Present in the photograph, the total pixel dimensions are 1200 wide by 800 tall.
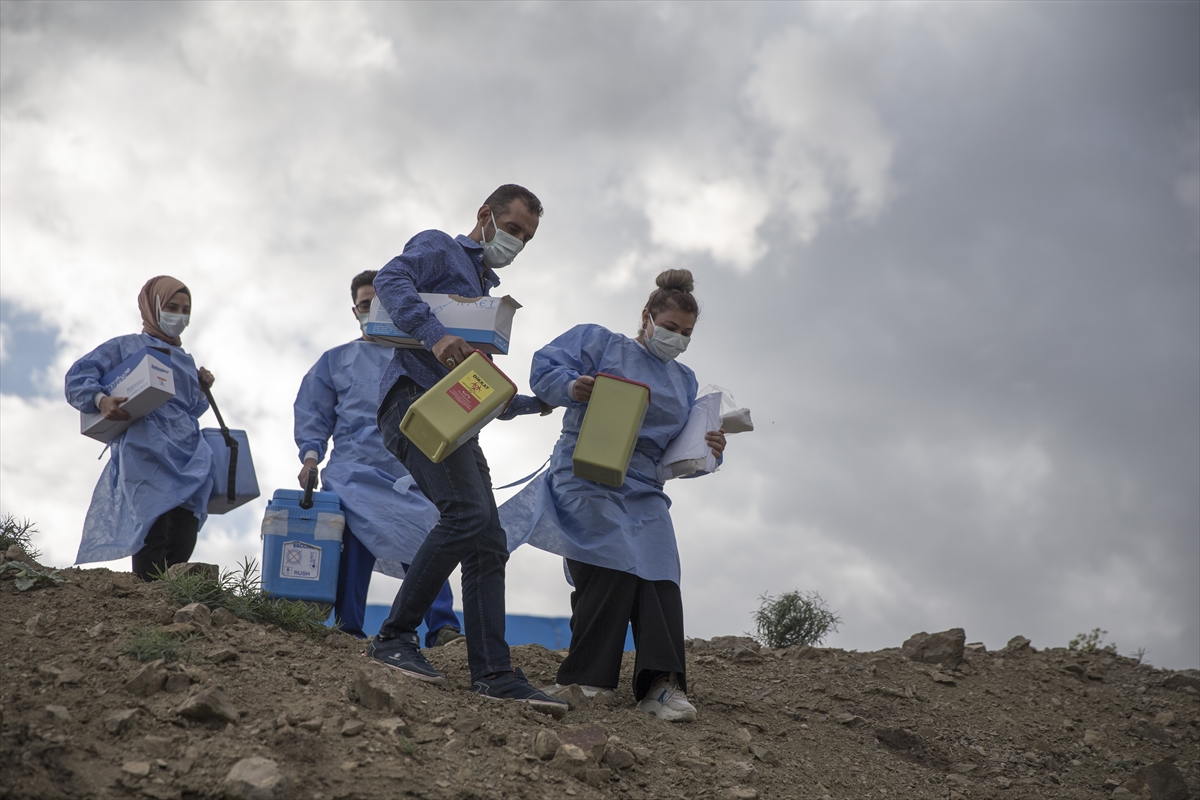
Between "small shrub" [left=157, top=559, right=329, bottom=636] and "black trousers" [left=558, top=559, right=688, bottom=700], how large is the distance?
93 cm

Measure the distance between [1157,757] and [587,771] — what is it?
10.3ft

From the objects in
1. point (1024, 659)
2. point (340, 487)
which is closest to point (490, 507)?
point (340, 487)

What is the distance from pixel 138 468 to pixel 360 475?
3.31ft

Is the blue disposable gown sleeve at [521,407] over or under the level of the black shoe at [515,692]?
over

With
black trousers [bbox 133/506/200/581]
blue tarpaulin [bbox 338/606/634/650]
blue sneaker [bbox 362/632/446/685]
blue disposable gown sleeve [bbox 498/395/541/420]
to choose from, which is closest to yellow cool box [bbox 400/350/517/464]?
blue disposable gown sleeve [bbox 498/395/541/420]

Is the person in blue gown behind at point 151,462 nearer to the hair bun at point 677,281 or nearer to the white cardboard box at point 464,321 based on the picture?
the white cardboard box at point 464,321

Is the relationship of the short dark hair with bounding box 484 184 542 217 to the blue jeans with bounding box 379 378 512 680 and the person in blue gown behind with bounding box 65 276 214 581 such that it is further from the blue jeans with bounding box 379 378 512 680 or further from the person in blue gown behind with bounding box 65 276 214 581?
the person in blue gown behind with bounding box 65 276 214 581

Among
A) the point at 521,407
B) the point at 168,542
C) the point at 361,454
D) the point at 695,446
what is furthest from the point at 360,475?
the point at 695,446

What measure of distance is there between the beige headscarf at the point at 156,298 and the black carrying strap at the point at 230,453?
1.16ft

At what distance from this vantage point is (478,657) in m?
3.41

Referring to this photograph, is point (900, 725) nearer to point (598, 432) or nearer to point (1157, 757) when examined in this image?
point (1157, 757)

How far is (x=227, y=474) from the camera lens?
514 centimetres

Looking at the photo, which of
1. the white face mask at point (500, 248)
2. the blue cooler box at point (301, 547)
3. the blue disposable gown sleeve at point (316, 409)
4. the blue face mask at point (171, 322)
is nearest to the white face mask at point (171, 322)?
the blue face mask at point (171, 322)

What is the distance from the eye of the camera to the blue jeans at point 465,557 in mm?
3348
